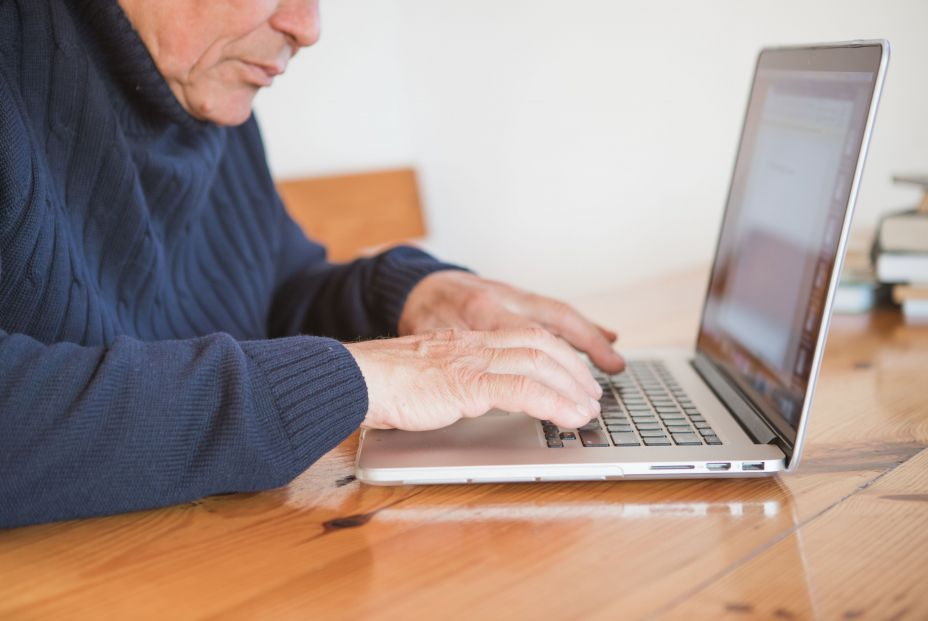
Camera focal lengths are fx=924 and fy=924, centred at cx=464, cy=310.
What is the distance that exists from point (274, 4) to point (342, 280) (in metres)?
0.39

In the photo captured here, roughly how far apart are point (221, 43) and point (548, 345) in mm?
516

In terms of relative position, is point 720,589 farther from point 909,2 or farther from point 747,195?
point 909,2

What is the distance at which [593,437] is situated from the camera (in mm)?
735

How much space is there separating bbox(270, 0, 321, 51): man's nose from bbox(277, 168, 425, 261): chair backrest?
1.24 metres

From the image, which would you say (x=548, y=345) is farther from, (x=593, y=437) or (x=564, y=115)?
(x=564, y=115)

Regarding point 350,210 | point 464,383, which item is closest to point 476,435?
point 464,383

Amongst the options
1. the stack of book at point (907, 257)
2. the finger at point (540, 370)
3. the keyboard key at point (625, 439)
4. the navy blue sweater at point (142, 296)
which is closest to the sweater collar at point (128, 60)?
the navy blue sweater at point (142, 296)

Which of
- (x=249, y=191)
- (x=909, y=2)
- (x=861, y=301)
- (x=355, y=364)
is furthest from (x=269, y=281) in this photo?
(x=909, y=2)

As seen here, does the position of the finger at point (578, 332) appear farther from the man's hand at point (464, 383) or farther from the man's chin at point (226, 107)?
the man's chin at point (226, 107)

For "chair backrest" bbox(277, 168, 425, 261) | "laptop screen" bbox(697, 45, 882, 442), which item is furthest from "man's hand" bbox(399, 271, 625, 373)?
"chair backrest" bbox(277, 168, 425, 261)

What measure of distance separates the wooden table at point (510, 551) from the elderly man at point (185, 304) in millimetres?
40

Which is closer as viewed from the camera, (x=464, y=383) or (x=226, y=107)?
(x=464, y=383)

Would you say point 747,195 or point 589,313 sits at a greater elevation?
point 747,195

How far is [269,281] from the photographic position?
4.36ft
